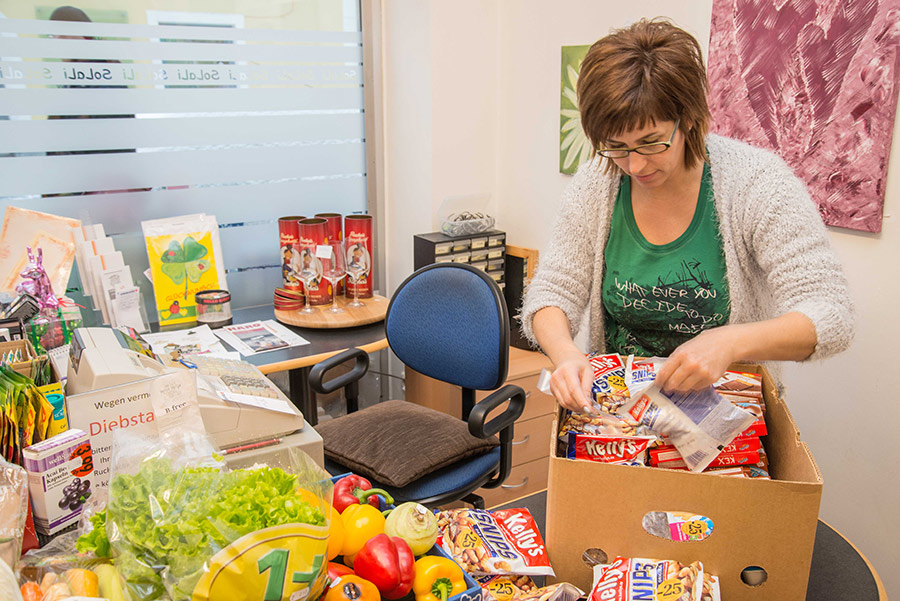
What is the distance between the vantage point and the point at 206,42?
2748 millimetres

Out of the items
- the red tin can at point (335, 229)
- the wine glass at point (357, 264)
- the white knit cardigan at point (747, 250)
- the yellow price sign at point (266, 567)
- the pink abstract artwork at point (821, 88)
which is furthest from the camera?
the red tin can at point (335, 229)

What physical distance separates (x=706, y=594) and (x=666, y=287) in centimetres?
63

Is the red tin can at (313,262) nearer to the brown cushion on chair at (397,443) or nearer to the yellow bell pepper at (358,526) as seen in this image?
the brown cushion on chair at (397,443)

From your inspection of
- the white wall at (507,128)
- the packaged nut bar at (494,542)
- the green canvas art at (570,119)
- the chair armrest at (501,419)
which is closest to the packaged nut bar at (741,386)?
the packaged nut bar at (494,542)

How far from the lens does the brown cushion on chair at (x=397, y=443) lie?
1902 millimetres

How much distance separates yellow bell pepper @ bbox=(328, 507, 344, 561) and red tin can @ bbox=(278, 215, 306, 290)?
6.08 ft

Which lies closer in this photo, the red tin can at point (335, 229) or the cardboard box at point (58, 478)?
the cardboard box at point (58, 478)

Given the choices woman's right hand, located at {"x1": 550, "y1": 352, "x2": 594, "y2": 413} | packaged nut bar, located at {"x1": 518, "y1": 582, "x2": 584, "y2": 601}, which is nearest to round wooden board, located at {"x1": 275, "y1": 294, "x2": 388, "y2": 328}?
woman's right hand, located at {"x1": 550, "y1": 352, "x2": 594, "y2": 413}

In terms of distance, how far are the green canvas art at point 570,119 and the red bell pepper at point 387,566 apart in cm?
205

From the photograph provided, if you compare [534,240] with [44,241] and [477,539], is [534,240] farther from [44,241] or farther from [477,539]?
[477,539]

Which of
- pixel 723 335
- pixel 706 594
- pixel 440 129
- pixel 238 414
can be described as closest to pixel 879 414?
pixel 723 335

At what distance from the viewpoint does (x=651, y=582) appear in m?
0.90

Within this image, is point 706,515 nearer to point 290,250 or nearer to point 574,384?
point 574,384

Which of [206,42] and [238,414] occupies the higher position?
[206,42]
